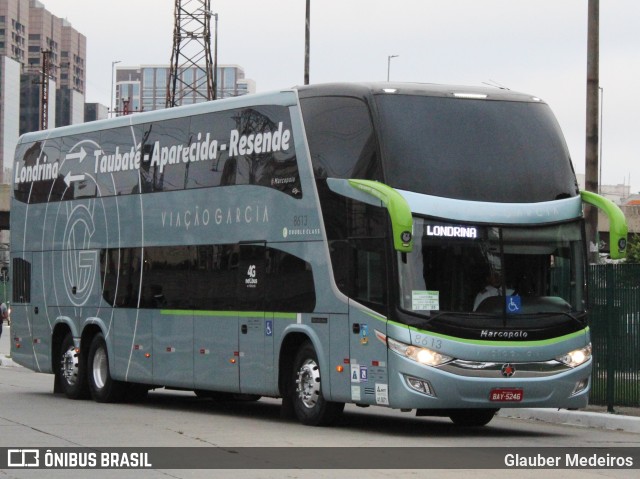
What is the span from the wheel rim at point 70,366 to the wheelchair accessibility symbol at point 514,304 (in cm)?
921

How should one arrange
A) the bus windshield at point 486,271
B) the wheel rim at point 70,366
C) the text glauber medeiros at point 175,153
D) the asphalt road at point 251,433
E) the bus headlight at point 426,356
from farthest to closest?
1. the wheel rim at point 70,366
2. the text glauber medeiros at point 175,153
3. the bus windshield at point 486,271
4. the bus headlight at point 426,356
5. the asphalt road at point 251,433

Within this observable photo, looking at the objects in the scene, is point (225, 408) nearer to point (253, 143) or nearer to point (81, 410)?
point (81, 410)

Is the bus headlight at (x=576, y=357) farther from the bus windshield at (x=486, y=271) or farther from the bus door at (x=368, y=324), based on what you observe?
the bus door at (x=368, y=324)

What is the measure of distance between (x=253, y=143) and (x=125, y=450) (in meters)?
5.71

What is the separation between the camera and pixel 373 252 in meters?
15.8

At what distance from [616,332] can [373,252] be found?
461 cm

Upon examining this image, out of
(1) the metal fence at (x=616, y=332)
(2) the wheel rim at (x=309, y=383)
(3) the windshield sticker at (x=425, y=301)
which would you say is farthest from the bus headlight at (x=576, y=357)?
(2) the wheel rim at (x=309, y=383)

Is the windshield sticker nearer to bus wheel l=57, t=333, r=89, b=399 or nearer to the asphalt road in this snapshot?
the asphalt road

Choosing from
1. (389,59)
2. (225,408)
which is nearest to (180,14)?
(389,59)

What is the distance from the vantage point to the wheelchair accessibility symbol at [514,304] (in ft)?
51.4

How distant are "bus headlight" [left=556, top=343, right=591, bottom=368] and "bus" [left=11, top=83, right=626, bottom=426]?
0.06 ft

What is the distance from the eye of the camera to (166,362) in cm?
Answer: 2012

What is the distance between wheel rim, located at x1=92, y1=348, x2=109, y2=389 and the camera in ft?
72.1

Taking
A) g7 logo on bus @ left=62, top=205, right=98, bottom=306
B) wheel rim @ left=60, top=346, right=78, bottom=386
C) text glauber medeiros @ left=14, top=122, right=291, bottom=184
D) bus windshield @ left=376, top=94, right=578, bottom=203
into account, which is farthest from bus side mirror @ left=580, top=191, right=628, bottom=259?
wheel rim @ left=60, top=346, right=78, bottom=386
